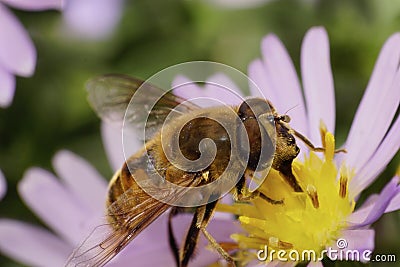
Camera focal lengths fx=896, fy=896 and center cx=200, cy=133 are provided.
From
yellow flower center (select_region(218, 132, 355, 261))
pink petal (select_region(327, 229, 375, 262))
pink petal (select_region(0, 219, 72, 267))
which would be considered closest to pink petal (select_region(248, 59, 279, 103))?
yellow flower center (select_region(218, 132, 355, 261))

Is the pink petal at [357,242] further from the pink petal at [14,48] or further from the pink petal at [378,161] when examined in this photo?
the pink petal at [14,48]

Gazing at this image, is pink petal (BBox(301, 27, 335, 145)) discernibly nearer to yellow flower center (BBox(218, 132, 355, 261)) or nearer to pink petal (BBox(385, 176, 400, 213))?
yellow flower center (BBox(218, 132, 355, 261))

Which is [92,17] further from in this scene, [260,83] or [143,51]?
[260,83]

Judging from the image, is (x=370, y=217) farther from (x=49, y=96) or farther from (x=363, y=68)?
(x=49, y=96)

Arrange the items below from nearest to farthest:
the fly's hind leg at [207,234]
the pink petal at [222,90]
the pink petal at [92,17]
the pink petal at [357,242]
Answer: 1. the pink petal at [357,242]
2. the fly's hind leg at [207,234]
3. the pink petal at [222,90]
4. the pink petal at [92,17]

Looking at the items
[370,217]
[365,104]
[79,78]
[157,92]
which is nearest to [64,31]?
[79,78]

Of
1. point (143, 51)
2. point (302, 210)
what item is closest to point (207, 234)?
point (302, 210)

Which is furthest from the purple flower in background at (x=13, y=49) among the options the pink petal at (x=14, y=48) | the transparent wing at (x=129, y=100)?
the transparent wing at (x=129, y=100)
